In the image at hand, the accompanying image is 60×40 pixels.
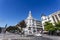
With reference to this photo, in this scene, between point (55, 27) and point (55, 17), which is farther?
point (55, 17)

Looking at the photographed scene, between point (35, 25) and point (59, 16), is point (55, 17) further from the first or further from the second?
point (35, 25)

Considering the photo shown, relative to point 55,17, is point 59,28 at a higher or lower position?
lower

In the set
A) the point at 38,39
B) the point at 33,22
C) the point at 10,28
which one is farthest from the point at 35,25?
the point at 38,39

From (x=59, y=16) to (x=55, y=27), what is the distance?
632 inches

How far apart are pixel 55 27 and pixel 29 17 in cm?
2934

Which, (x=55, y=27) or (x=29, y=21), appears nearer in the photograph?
(x=55, y=27)

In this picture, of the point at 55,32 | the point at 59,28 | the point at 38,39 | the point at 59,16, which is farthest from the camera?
the point at 59,16

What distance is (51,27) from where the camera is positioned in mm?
40312

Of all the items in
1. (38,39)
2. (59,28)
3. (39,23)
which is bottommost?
(38,39)

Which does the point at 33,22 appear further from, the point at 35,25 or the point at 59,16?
the point at 59,16

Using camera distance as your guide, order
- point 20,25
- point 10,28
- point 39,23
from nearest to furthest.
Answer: point 10,28
point 20,25
point 39,23

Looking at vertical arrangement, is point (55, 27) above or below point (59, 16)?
below

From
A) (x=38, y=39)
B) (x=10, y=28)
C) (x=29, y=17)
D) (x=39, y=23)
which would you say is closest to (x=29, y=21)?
(x=29, y=17)

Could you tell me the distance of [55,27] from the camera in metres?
39.8
